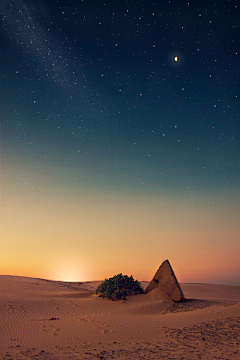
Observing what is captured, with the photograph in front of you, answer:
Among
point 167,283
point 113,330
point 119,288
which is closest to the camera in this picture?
point 113,330

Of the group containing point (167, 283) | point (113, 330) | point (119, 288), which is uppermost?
point (167, 283)

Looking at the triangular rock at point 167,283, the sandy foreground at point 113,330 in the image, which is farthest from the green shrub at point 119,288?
the triangular rock at point 167,283

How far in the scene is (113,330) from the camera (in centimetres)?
748

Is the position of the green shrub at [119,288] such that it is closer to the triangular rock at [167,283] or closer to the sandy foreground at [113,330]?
the sandy foreground at [113,330]

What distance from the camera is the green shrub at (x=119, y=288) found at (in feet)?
39.7

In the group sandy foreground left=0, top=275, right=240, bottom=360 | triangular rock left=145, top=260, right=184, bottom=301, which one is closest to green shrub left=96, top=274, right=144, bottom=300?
sandy foreground left=0, top=275, right=240, bottom=360

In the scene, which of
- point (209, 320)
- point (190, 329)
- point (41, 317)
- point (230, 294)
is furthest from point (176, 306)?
point (230, 294)

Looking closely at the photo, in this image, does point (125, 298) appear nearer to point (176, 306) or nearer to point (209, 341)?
point (176, 306)

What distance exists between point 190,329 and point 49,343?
139 inches

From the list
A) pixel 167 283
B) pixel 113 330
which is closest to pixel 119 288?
pixel 167 283

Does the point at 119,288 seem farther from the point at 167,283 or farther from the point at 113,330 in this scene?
the point at 113,330

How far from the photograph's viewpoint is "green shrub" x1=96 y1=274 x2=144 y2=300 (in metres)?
12.1

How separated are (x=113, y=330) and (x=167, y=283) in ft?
18.9

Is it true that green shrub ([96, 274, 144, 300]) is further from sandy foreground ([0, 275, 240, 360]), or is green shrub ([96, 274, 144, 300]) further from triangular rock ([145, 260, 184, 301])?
triangular rock ([145, 260, 184, 301])
